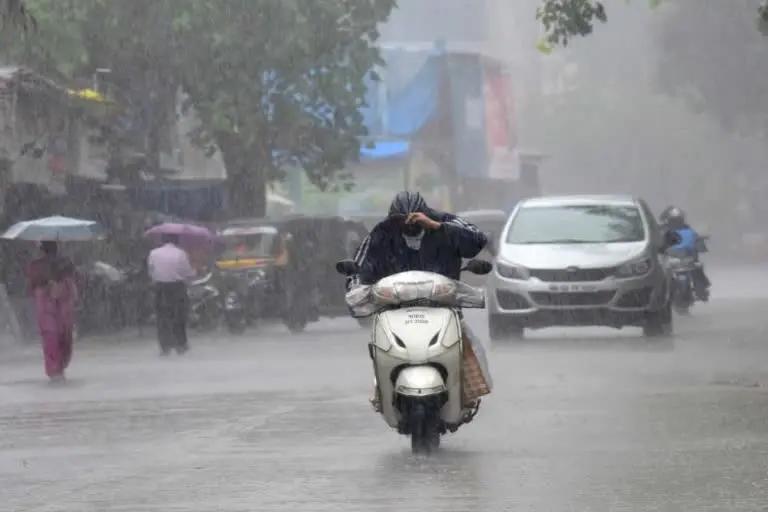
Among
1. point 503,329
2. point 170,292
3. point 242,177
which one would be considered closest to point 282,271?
point 170,292

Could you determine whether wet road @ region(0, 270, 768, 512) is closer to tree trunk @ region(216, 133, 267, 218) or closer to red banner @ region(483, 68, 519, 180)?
tree trunk @ region(216, 133, 267, 218)

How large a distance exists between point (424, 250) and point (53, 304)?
1074cm

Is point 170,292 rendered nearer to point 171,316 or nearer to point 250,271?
point 171,316

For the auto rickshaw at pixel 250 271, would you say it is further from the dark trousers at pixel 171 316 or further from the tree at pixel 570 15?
the tree at pixel 570 15

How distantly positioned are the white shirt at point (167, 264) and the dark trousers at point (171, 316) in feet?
0.35

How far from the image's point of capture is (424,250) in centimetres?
1206

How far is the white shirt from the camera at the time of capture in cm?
2628

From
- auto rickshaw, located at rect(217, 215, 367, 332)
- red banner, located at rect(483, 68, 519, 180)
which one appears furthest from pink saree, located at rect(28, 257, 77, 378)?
red banner, located at rect(483, 68, 519, 180)

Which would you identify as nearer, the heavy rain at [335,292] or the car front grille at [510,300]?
the heavy rain at [335,292]

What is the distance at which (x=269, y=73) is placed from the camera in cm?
4316

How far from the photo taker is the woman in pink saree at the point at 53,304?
866 inches

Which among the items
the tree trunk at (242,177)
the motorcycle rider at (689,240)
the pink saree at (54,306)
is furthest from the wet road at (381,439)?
the tree trunk at (242,177)

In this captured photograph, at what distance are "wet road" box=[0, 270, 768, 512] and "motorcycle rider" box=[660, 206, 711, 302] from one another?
855 cm

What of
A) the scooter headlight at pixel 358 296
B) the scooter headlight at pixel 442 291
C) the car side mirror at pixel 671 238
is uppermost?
the scooter headlight at pixel 442 291
